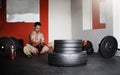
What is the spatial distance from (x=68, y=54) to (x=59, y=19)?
11.7ft

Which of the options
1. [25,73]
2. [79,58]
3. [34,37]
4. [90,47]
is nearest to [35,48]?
[34,37]

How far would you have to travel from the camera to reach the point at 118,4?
3.93m

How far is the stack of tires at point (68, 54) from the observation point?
272 cm

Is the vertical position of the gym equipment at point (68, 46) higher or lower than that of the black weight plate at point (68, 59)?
higher

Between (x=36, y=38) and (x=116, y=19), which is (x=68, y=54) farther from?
(x=36, y=38)

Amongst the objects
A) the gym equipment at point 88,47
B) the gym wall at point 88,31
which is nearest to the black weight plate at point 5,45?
the gym equipment at point 88,47

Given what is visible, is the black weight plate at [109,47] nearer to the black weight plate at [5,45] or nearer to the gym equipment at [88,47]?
the gym equipment at [88,47]

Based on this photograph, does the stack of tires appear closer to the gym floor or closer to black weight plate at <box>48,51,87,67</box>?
black weight plate at <box>48,51,87,67</box>

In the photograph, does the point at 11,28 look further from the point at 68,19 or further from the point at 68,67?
the point at 68,67

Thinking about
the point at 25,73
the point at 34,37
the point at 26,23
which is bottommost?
the point at 25,73

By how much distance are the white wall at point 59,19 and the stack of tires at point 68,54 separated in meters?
3.28

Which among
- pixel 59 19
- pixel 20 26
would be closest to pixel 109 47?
pixel 59 19

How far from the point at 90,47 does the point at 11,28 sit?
2484 millimetres

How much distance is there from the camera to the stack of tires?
272 centimetres
